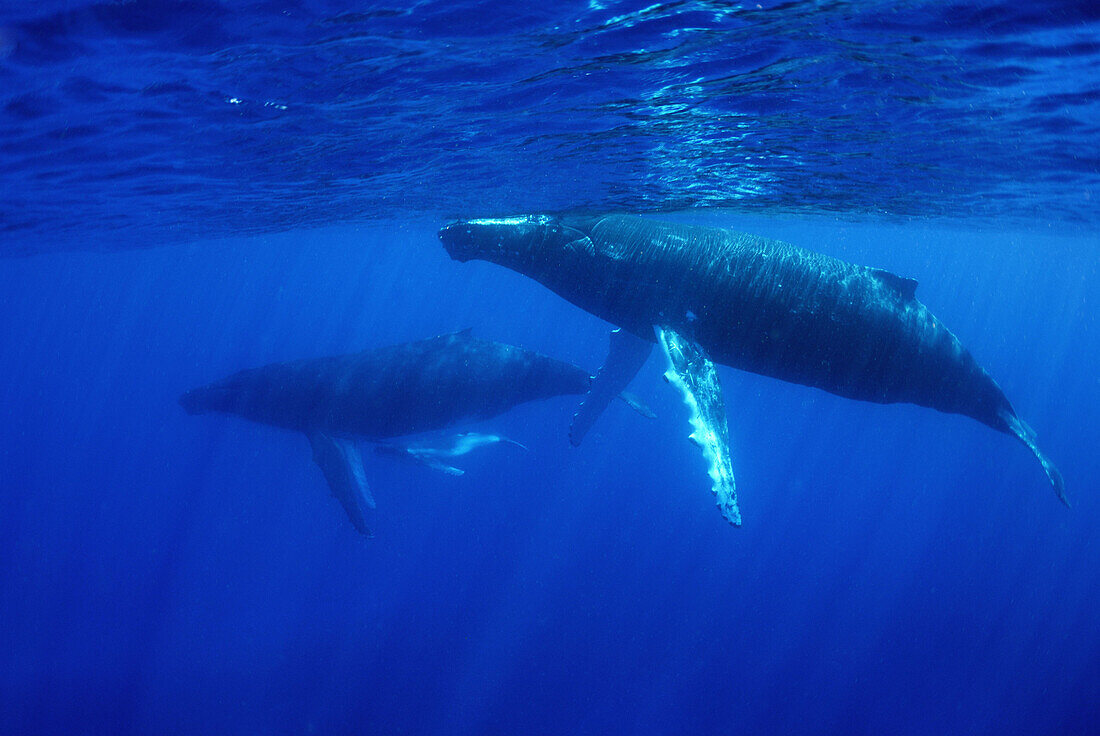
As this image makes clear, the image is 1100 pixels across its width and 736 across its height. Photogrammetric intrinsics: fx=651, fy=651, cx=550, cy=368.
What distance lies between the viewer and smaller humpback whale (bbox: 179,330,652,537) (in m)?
12.8

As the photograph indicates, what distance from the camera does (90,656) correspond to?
2116 centimetres

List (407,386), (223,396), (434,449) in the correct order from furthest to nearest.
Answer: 1. (223,396)
2. (434,449)
3. (407,386)

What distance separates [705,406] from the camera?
5750 millimetres

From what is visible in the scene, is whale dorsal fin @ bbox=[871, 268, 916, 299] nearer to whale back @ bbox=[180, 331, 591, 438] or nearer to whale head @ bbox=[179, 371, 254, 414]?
whale back @ bbox=[180, 331, 591, 438]

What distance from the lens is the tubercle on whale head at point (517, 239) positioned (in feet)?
23.8

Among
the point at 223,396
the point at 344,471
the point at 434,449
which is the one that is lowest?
the point at 344,471

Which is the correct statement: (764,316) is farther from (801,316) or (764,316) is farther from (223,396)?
(223,396)

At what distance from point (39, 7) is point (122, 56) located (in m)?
1.49

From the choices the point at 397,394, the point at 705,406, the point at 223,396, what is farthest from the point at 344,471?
the point at 705,406

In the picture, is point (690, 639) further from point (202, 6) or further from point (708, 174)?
point (202, 6)

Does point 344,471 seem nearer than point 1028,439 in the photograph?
No

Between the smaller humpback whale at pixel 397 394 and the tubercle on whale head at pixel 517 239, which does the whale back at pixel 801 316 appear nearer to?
the tubercle on whale head at pixel 517 239

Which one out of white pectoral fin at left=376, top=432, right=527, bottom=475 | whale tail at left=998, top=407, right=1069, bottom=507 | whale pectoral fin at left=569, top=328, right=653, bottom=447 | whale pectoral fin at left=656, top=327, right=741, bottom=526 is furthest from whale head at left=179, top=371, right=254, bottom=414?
whale tail at left=998, top=407, right=1069, bottom=507

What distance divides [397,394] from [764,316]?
866 cm
